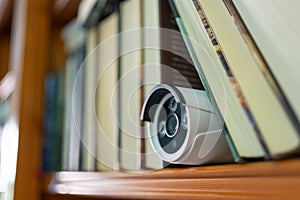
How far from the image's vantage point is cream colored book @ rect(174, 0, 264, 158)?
12.6 inches

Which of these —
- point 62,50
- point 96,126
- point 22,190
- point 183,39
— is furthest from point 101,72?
point 62,50

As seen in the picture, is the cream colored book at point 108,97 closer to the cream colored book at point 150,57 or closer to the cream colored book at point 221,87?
the cream colored book at point 150,57

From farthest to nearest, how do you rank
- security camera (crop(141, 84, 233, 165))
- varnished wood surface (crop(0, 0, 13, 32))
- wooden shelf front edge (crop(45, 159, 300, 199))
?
varnished wood surface (crop(0, 0, 13, 32)) < security camera (crop(141, 84, 233, 165)) < wooden shelf front edge (crop(45, 159, 300, 199))

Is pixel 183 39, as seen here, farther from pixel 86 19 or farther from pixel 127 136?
pixel 86 19

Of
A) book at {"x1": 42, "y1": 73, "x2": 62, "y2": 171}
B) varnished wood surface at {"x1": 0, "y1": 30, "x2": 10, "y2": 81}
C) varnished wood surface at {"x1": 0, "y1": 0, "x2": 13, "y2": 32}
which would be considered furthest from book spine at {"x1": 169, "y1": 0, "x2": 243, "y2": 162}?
varnished wood surface at {"x1": 0, "y1": 30, "x2": 10, "y2": 81}

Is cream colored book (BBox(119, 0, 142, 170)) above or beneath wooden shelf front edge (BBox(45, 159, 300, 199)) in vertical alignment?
above

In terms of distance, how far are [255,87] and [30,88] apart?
62 centimetres

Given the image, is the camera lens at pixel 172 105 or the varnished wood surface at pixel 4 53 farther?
the varnished wood surface at pixel 4 53

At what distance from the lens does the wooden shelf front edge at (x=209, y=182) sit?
0.26 metres

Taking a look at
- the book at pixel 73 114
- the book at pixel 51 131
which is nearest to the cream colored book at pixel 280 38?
the book at pixel 73 114

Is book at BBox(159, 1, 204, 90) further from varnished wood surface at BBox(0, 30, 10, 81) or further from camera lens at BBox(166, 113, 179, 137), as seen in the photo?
varnished wood surface at BBox(0, 30, 10, 81)

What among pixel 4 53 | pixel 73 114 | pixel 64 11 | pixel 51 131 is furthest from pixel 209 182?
pixel 4 53

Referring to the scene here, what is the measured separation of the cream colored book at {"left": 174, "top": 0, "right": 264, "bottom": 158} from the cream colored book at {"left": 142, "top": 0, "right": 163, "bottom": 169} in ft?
0.22

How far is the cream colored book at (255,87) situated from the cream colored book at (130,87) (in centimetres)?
17
